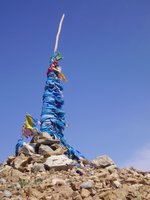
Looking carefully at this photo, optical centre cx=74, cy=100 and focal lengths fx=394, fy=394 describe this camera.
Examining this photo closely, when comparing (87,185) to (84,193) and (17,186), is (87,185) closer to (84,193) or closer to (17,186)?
(84,193)

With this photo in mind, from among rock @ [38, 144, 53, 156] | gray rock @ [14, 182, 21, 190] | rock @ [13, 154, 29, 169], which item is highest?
rock @ [38, 144, 53, 156]

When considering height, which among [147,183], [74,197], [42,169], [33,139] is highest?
[33,139]

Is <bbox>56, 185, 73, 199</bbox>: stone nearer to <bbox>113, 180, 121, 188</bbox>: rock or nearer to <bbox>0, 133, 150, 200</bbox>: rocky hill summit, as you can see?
<bbox>0, 133, 150, 200</bbox>: rocky hill summit

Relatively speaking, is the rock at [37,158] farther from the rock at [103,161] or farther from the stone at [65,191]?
the stone at [65,191]

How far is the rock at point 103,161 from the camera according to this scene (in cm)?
1458

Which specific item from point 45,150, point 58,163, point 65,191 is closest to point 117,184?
point 65,191

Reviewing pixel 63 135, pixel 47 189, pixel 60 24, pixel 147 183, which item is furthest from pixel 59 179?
pixel 60 24

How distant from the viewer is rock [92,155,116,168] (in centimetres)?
1458

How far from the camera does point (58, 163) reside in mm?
13625

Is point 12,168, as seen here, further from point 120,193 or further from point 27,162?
point 120,193

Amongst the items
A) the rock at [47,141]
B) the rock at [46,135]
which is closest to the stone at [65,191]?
Answer: the rock at [47,141]

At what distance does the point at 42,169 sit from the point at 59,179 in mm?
1755

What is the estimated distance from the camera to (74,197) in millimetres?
10219

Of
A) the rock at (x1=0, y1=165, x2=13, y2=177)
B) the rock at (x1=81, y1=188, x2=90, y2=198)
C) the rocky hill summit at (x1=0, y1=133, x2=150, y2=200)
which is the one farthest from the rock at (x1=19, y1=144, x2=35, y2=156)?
the rock at (x1=81, y1=188, x2=90, y2=198)
